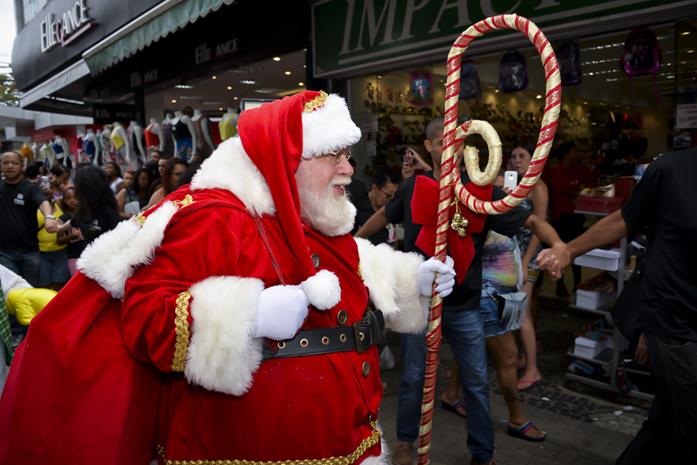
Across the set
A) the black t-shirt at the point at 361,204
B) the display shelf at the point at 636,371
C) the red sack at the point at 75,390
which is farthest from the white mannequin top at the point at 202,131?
the red sack at the point at 75,390

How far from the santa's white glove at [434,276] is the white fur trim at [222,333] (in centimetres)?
81

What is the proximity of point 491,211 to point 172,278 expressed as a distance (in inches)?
47.7

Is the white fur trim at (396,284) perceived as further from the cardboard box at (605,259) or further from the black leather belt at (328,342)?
the cardboard box at (605,259)

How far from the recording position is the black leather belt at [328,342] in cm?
181

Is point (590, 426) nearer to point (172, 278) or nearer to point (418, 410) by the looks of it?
point (418, 410)

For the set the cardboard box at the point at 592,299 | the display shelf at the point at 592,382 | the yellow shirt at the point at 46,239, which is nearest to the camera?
the display shelf at the point at 592,382

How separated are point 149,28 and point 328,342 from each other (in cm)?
627

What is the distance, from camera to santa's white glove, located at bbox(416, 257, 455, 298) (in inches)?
88.7

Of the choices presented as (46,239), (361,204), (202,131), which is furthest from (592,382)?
(202,131)

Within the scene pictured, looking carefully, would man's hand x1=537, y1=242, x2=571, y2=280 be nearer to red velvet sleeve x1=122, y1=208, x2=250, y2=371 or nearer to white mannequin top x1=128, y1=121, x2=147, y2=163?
red velvet sleeve x1=122, y1=208, x2=250, y2=371

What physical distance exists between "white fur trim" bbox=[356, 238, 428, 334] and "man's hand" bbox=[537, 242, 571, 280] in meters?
0.55

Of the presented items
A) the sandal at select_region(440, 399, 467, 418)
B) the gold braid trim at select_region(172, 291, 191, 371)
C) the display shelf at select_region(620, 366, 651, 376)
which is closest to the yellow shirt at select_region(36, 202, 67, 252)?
the sandal at select_region(440, 399, 467, 418)

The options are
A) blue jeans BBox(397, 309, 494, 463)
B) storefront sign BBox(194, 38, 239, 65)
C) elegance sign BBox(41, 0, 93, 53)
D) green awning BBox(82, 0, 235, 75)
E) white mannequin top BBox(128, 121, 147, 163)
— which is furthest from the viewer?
elegance sign BBox(41, 0, 93, 53)

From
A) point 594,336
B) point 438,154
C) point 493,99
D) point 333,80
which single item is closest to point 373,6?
point 333,80
